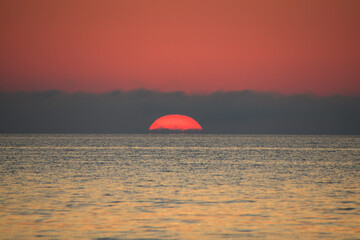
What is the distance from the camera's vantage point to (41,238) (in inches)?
796

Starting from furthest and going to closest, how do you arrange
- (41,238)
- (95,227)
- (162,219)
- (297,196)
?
(297,196), (162,219), (95,227), (41,238)

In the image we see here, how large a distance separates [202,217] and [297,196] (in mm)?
11287

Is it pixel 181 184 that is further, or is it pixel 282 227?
pixel 181 184

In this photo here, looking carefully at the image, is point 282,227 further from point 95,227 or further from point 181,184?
point 181,184

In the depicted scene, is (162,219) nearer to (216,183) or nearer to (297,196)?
(297,196)

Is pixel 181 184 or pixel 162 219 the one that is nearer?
pixel 162 219

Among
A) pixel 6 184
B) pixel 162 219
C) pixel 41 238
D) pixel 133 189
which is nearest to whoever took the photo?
pixel 41 238

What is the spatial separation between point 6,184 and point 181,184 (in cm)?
1388

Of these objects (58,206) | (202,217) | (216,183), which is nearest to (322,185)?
(216,183)

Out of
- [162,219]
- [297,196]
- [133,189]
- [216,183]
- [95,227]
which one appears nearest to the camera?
[95,227]

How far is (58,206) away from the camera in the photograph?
2856cm

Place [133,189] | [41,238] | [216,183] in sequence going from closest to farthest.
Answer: [41,238], [133,189], [216,183]

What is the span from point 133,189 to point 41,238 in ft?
58.5

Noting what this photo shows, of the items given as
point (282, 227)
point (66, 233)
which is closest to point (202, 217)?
point (282, 227)
